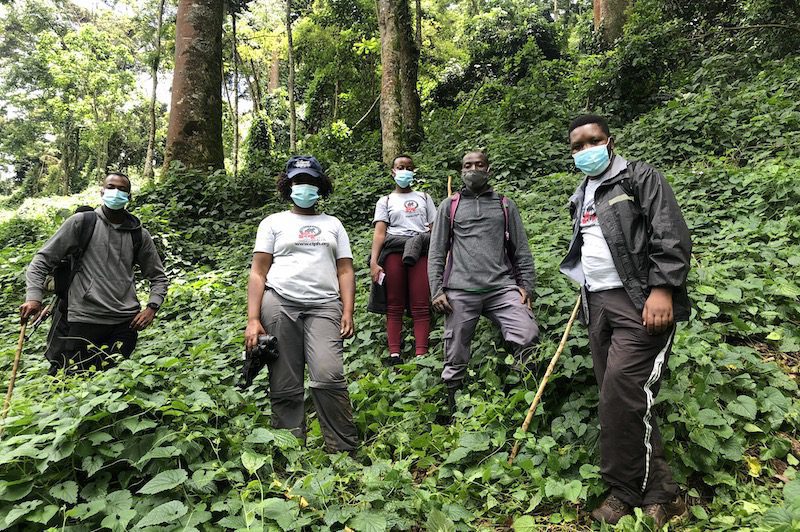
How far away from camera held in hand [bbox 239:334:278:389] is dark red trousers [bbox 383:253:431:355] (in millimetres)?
1609

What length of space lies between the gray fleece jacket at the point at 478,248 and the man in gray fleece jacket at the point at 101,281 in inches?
95.4

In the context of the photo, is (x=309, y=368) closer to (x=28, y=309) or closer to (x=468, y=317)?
(x=468, y=317)

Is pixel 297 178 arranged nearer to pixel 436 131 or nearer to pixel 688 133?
pixel 688 133

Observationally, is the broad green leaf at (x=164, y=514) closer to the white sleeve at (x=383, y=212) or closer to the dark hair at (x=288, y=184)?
the dark hair at (x=288, y=184)

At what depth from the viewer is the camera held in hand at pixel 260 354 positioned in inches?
122

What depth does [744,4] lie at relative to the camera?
33.4 feet

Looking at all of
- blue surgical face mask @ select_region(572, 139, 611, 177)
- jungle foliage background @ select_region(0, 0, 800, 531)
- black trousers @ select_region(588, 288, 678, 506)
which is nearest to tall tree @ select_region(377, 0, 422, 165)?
jungle foliage background @ select_region(0, 0, 800, 531)

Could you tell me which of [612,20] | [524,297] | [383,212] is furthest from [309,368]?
[612,20]

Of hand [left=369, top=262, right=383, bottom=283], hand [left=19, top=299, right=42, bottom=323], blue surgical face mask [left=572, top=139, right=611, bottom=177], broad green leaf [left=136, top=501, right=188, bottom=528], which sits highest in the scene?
blue surgical face mask [left=572, top=139, right=611, bottom=177]

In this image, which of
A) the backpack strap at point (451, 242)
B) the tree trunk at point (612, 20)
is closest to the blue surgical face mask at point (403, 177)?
the backpack strap at point (451, 242)

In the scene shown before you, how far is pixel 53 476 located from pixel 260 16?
23.0 metres

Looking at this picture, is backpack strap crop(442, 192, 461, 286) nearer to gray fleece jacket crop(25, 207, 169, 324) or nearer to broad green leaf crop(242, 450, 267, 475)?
broad green leaf crop(242, 450, 267, 475)

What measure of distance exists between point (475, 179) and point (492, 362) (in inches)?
56.4

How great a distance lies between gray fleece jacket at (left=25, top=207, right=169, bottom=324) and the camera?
371cm
